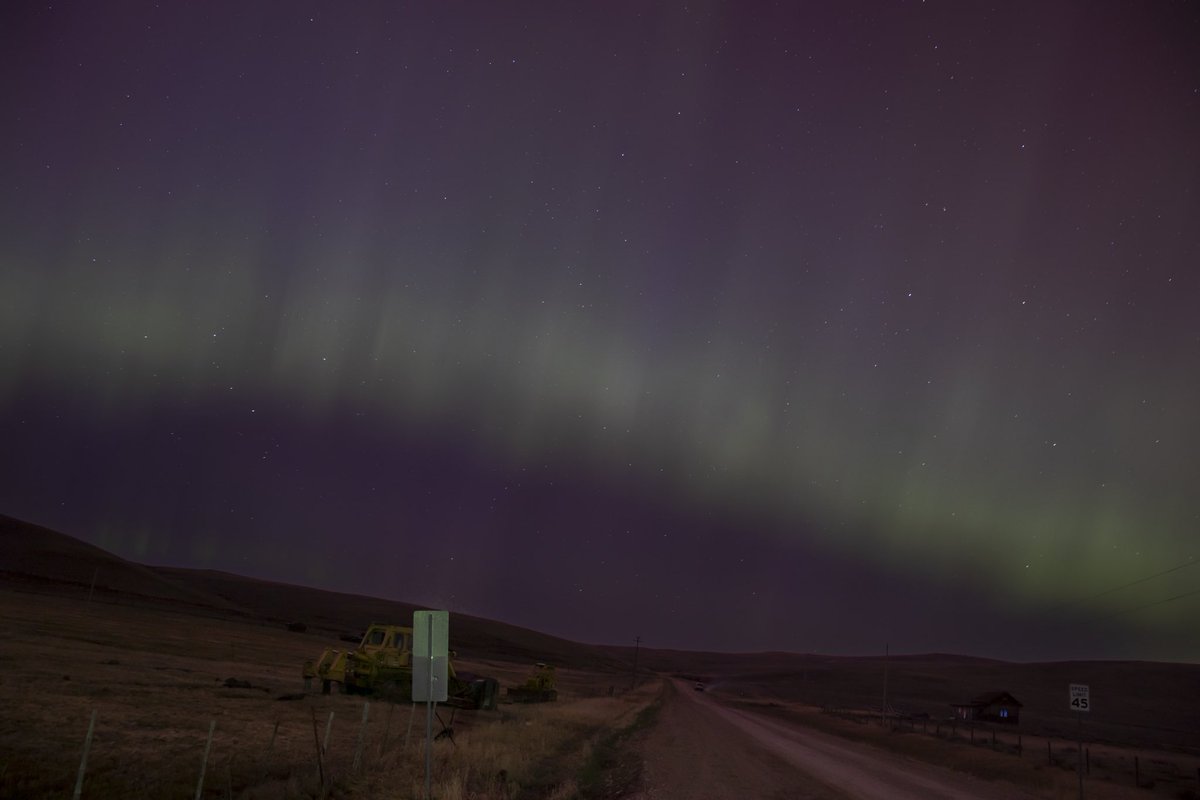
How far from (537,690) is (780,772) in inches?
997

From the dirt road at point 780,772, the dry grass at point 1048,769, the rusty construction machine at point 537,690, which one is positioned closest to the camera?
the dirt road at point 780,772

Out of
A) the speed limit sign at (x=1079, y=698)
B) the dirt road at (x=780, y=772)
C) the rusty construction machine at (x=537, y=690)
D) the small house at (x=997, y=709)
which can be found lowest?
the small house at (x=997, y=709)

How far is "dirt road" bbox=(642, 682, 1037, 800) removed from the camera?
18.8 m

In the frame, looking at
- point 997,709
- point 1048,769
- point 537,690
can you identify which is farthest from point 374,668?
point 997,709

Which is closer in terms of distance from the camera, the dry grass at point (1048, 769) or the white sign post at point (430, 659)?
the white sign post at point (430, 659)

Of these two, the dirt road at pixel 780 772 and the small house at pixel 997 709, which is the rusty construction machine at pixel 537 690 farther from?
the small house at pixel 997 709

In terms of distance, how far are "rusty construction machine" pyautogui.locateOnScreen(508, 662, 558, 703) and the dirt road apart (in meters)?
10.5

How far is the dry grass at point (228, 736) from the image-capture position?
46.5ft

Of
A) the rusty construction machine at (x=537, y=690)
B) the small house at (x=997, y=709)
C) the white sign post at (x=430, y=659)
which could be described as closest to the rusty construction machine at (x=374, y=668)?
the rusty construction machine at (x=537, y=690)

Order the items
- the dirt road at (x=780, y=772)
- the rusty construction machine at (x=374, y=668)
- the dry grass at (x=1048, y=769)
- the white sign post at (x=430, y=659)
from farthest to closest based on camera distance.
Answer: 1. the rusty construction machine at (x=374, y=668)
2. the dry grass at (x=1048, y=769)
3. the dirt road at (x=780, y=772)
4. the white sign post at (x=430, y=659)

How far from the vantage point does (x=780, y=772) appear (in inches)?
897

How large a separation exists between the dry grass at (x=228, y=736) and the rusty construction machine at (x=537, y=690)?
14.9 feet

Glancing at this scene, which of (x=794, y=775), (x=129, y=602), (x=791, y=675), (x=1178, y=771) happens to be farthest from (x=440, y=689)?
(x=791, y=675)

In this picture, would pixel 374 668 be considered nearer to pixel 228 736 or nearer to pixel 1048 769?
pixel 228 736
